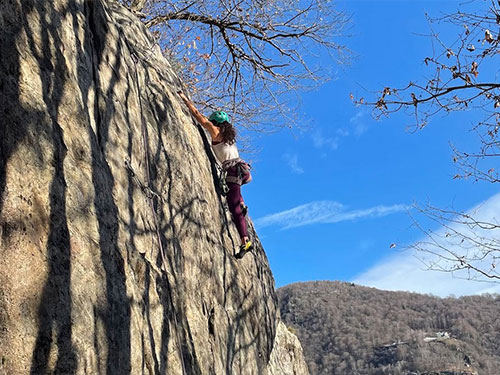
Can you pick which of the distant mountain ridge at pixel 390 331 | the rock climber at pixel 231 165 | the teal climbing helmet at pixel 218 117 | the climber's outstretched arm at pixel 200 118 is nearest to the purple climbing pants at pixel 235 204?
the rock climber at pixel 231 165

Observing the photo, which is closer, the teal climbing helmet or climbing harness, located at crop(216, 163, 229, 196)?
climbing harness, located at crop(216, 163, 229, 196)

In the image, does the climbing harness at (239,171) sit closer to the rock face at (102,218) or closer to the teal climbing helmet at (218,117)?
the rock face at (102,218)

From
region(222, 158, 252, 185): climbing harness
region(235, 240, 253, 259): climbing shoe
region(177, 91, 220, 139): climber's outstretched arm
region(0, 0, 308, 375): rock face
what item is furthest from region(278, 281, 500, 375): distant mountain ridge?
region(0, 0, 308, 375): rock face

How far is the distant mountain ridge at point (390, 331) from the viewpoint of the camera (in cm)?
9025

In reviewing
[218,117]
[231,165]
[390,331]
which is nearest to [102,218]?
[231,165]

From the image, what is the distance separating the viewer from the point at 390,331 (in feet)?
376

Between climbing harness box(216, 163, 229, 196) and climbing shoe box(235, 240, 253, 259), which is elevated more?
climbing harness box(216, 163, 229, 196)

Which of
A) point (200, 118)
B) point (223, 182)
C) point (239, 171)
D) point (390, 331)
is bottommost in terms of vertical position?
point (223, 182)

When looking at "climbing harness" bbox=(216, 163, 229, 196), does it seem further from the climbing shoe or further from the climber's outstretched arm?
the climbing shoe

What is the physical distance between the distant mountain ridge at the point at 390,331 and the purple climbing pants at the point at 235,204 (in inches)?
3301

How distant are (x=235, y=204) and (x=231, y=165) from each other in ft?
2.09

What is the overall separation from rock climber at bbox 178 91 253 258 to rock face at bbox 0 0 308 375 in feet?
1.64

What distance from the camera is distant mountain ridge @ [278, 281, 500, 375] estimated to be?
90250 millimetres

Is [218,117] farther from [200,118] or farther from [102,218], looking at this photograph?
[102,218]
